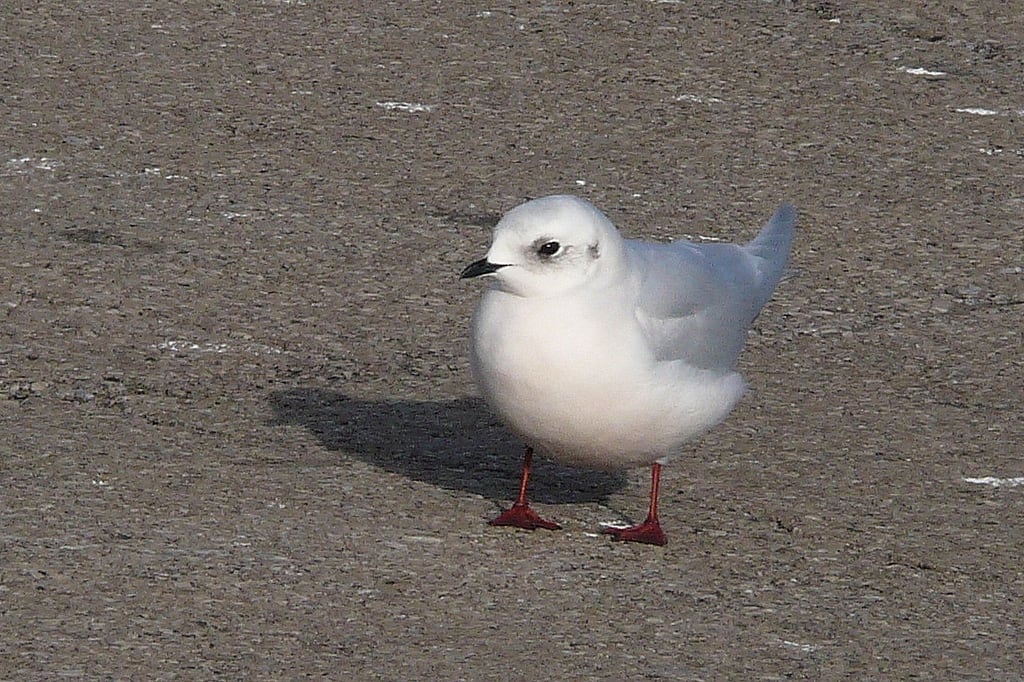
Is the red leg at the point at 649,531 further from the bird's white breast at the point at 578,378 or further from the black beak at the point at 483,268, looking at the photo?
the black beak at the point at 483,268

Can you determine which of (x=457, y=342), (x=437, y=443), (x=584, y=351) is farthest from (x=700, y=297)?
(x=457, y=342)

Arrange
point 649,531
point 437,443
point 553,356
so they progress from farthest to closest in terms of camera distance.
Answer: point 437,443 → point 649,531 → point 553,356

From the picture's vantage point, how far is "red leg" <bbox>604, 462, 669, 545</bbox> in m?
4.70

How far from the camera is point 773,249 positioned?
5590 mm

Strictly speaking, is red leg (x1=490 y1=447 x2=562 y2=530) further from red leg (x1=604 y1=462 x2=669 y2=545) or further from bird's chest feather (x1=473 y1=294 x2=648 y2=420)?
bird's chest feather (x1=473 y1=294 x2=648 y2=420)

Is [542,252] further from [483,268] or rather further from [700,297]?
[700,297]

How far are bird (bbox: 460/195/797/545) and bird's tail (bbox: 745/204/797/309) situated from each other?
→ 0.60m

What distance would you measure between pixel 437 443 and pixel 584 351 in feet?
3.01

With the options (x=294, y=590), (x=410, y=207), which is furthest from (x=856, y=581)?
(x=410, y=207)

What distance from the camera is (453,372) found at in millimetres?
5738

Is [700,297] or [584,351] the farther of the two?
[700,297]

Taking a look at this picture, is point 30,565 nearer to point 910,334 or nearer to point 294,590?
point 294,590

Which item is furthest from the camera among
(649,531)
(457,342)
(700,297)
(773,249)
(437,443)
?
(457,342)

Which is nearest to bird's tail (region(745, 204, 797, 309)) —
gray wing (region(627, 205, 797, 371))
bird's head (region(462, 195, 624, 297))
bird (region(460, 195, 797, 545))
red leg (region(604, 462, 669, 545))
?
gray wing (region(627, 205, 797, 371))
